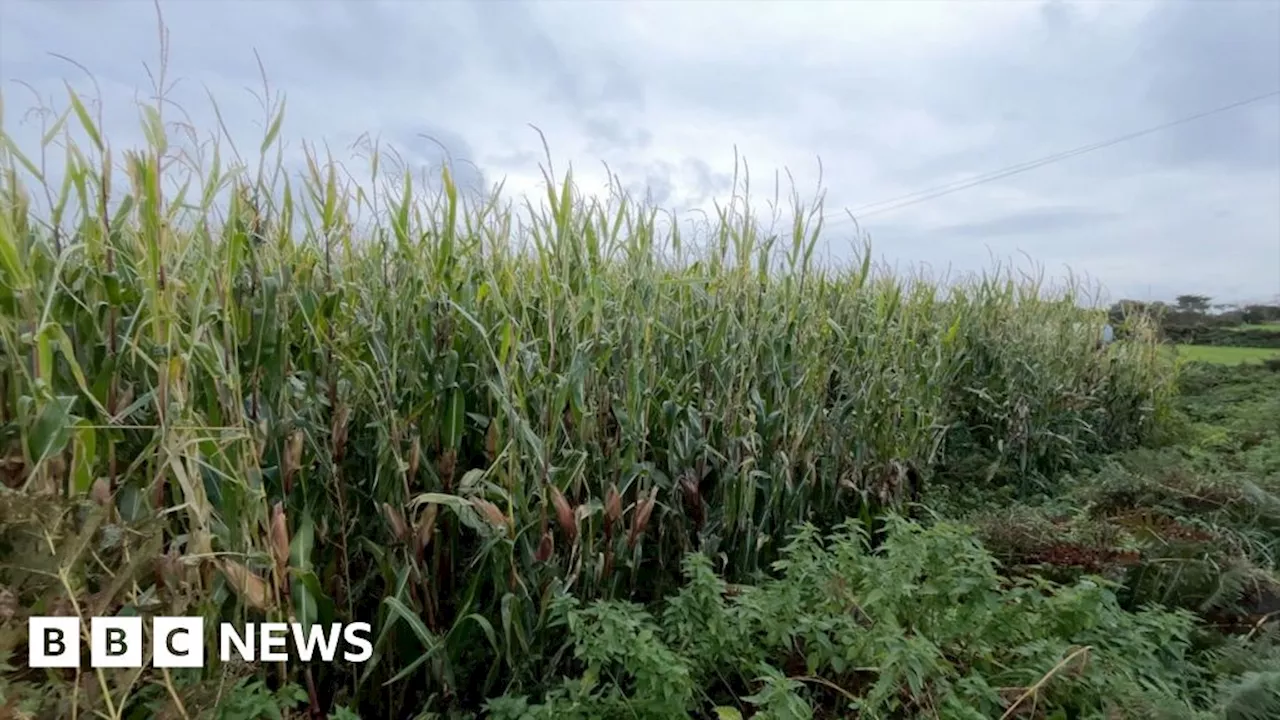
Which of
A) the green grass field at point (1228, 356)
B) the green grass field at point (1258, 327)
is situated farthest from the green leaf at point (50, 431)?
the green grass field at point (1258, 327)

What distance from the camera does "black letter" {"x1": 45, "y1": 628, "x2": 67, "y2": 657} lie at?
117 cm

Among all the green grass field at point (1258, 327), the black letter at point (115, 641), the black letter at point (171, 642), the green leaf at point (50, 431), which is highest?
the green grass field at point (1258, 327)

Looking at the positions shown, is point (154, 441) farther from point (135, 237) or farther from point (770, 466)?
point (770, 466)

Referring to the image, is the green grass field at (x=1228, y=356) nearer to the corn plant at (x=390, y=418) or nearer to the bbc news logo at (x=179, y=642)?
the corn plant at (x=390, y=418)

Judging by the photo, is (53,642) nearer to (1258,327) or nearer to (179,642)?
(179,642)

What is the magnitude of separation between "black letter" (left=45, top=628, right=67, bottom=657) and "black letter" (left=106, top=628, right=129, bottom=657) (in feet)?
0.21

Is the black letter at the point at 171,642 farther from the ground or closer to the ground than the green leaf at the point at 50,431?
closer to the ground

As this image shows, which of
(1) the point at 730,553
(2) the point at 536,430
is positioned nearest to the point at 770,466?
(1) the point at 730,553

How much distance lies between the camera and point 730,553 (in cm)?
264

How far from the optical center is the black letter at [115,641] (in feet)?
4.05

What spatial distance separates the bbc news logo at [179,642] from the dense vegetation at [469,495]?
4 centimetres

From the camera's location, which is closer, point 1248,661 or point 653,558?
point 1248,661

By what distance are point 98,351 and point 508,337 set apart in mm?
943

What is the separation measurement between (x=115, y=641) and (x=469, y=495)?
31.2 inches
